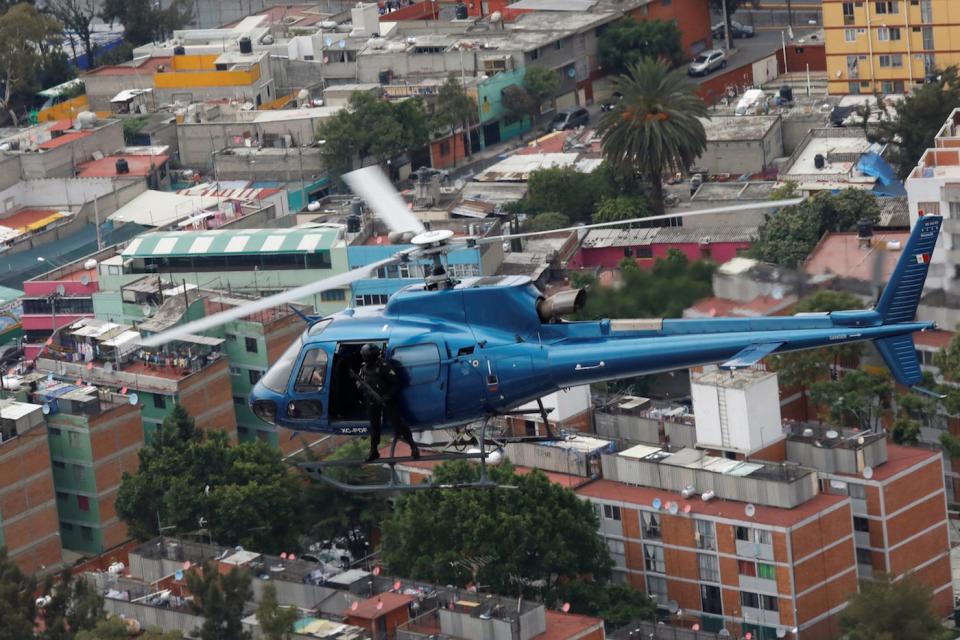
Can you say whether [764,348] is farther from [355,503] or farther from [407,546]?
[355,503]

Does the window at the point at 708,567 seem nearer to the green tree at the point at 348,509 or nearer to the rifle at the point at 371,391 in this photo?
the green tree at the point at 348,509

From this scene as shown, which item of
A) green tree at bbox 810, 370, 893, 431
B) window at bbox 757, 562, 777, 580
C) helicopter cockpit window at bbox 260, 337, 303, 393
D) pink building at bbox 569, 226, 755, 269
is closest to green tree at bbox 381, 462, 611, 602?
window at bbox 757, 562, 777, 580

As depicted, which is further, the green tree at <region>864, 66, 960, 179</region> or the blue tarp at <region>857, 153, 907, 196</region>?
the green tree at <region>864, 66, 960, 179</region>

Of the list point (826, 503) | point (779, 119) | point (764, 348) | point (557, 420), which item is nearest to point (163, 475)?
point (557, 420)

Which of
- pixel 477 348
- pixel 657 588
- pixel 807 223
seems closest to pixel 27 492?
pixel 657 588

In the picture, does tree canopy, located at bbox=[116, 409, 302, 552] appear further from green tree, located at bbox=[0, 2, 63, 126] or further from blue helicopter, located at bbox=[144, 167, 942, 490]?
green tree, located at bbox=[0, 2, 63, 126]

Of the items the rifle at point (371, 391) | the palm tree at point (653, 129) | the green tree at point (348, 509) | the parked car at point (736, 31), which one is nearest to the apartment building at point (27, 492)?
the green tree at point (348, 509)
